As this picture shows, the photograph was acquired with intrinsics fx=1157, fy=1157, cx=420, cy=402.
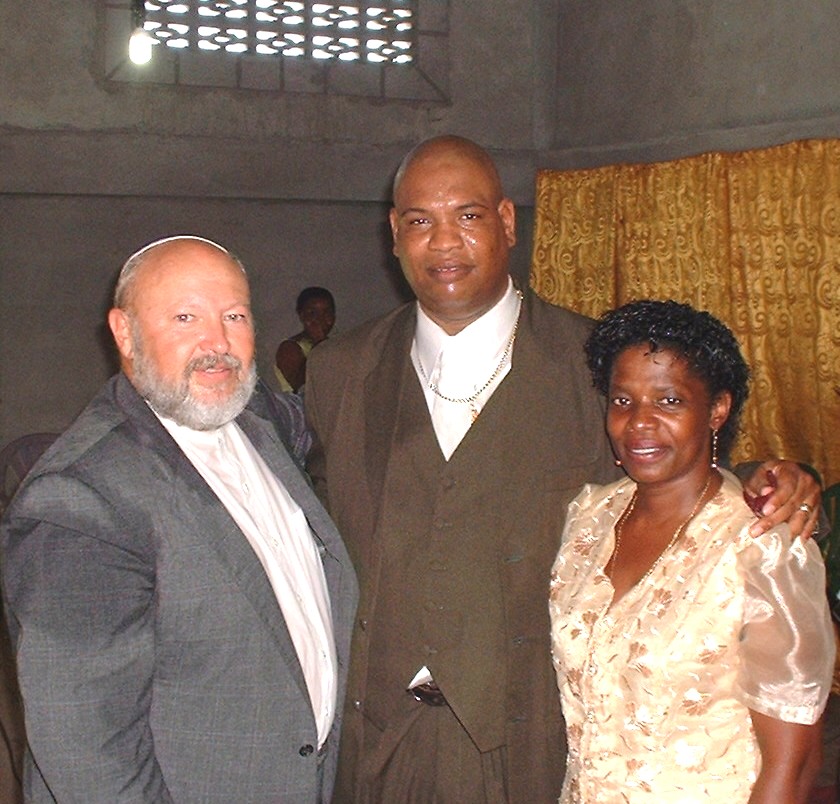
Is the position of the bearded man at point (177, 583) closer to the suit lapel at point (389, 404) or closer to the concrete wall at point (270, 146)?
the suit lapel at point (389, 404)

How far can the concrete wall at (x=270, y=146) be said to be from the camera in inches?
239

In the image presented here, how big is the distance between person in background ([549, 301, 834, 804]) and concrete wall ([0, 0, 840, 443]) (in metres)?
3.83

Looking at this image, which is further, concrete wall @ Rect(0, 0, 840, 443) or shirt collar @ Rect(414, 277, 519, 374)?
concrete wall @ Rect(0, 0, 840, 443)

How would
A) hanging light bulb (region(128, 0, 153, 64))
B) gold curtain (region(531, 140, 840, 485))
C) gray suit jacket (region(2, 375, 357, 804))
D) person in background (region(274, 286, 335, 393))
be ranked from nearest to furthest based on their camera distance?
gray suit jacket (region(2, 375, 357, 804)), gold curtain (region(531, 140, 840, 485)), hanging light bulb (region(128, 0, 153, 64)), person in background (region(274, 286, 335, 393))

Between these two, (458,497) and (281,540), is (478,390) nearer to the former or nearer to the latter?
(458,497)

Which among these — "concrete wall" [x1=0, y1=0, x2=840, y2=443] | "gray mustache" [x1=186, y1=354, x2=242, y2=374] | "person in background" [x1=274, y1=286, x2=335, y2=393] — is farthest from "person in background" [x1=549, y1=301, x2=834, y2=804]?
"person in background" [x1=274, y1=286, x2=335, y2=393]

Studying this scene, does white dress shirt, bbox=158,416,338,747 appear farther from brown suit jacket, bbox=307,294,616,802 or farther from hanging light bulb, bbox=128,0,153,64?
hanging light bulb, bbox=128,0,153,64

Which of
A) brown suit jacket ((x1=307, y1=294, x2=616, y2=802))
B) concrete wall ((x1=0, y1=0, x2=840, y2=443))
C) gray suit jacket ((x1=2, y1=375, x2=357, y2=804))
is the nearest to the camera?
gray suit jacket ((x1=2, y1=375, x2=357, y2=804))

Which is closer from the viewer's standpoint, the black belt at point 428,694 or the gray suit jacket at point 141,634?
the gray suit jacket at point 141,634

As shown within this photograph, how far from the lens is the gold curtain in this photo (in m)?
4.67

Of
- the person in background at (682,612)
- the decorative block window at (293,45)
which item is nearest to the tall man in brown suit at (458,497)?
the person in background at (682,612)

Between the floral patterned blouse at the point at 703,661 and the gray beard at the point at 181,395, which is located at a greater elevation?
the gray beard at the point at 181,395

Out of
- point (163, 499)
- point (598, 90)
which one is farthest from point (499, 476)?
point (598, 90)

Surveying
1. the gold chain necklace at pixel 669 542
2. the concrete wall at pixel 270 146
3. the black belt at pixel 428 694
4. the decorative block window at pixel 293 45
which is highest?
the decorative block window at pixel 293 45
